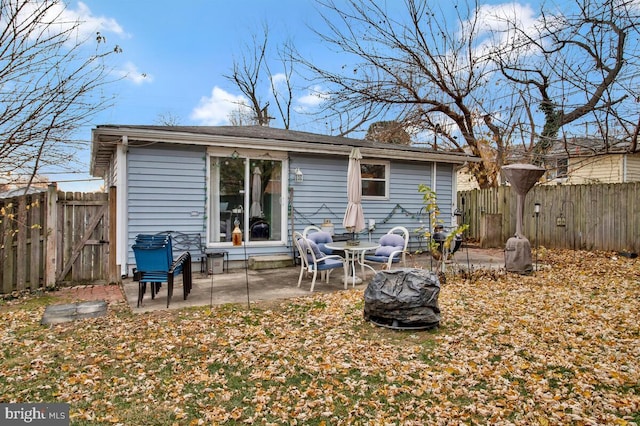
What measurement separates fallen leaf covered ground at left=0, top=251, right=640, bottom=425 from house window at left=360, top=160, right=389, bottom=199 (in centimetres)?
455

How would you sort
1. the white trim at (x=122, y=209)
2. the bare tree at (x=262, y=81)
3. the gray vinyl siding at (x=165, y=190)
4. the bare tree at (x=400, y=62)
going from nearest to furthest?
the white trim at (x=122, y=209)
the gray vinyl siding at (x=165, y=190)
the bare tree at (x=400, y=62)
the bare tree at (x=262, y=81)

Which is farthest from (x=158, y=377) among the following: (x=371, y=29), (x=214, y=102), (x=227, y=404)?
(x=214, y=102)

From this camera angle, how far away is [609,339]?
396cm

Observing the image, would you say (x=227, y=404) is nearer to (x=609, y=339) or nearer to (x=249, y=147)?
(x=609, y=339)

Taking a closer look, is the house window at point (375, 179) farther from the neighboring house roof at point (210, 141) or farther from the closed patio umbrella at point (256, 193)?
the closed patio umbrella at point (256, 193)

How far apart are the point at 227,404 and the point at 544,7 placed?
872 centimetres

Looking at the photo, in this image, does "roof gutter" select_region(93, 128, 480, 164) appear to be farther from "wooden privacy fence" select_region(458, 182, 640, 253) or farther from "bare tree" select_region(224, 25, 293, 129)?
"bare tree" select_region(224, 25, 293, 129)

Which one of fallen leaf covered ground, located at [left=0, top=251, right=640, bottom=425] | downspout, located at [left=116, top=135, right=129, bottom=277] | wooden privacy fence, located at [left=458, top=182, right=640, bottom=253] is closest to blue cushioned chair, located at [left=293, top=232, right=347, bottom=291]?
Result: fallen leaf covered ground, located at [left=0, top=251, right=640, bottom=425]

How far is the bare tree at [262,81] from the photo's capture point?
21.3 meters

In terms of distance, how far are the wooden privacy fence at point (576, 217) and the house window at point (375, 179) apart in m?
4.01

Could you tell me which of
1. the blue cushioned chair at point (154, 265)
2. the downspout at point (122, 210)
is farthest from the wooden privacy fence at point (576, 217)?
the downspout at point (122, 210)

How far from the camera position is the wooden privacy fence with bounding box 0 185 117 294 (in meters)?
5.90

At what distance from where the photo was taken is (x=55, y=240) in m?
6.25

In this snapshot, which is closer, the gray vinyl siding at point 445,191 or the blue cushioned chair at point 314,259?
the blue cushioned chair at point 314,259
